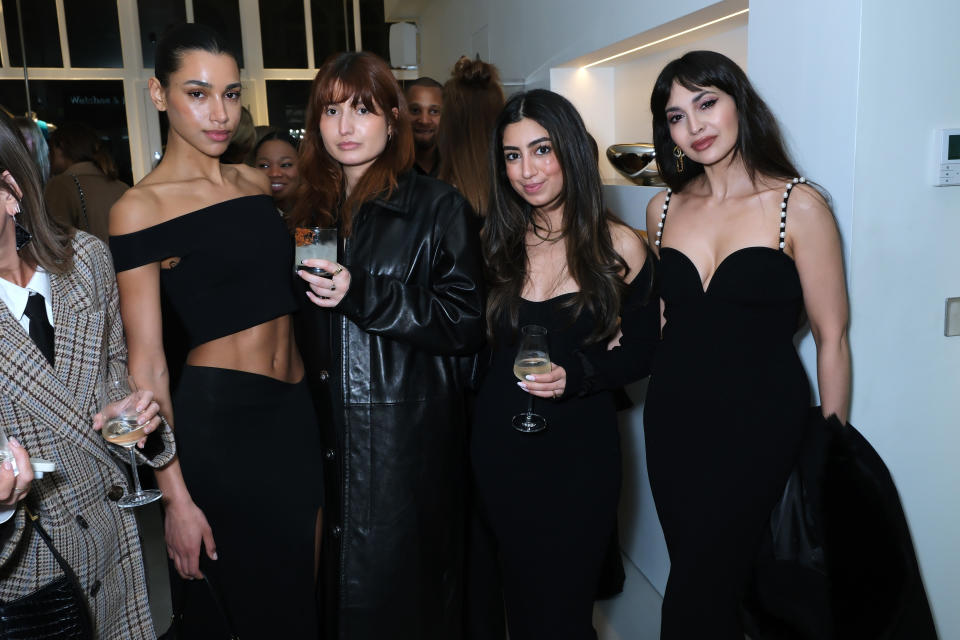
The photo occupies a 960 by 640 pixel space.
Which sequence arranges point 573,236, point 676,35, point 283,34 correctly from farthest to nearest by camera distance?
point 283,34
point 676,35
point 573,236

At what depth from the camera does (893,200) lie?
6.34 feet

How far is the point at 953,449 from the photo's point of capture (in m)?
2.16

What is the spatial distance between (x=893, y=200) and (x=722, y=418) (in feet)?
2.28

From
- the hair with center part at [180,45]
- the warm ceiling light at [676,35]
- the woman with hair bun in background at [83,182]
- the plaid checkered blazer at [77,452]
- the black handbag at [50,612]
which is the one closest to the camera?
the black handbag at [50,612]

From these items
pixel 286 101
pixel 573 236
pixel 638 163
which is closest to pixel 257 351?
pixel 573 236

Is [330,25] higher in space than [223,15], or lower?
lower

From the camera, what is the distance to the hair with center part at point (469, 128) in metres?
2.88

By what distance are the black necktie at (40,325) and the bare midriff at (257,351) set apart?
0.42 meters

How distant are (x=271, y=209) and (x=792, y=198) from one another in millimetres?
1315

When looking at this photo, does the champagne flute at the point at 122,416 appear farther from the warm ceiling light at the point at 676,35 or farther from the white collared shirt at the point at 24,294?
the warm ceiling light at the point at 676,35

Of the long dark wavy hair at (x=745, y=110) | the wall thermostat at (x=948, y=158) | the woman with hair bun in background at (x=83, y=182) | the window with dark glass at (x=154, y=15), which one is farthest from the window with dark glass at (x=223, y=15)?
the wall thermostat at (x=948, y=158)

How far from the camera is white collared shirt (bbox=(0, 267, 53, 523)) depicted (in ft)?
4.85

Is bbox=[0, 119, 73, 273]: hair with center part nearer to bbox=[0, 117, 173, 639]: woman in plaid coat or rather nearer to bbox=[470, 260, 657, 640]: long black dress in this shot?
bbox=[0, 117, 173, 639]: woman in plaid coat

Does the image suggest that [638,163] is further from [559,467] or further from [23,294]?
[23,294]
